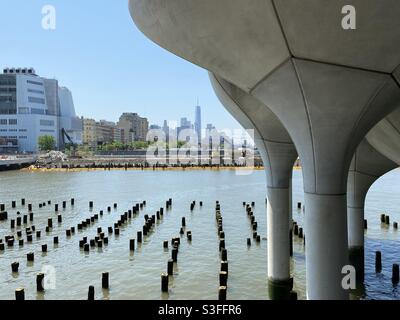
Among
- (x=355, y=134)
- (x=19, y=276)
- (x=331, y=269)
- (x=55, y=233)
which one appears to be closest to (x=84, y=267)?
(x=19, y=276)

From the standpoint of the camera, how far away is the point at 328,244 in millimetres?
10391

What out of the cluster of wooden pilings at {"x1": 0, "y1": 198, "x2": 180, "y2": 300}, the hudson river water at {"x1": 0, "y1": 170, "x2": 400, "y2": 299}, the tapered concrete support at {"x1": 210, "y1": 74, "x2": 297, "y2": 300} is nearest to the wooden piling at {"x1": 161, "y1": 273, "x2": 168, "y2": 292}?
the hudson river water at {"x1": 0, "y1": 170, "x2": 400, "y2": 299}

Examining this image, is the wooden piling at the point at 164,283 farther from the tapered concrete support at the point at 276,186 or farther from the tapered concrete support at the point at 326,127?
the tapered concrete support at the point at 326,127

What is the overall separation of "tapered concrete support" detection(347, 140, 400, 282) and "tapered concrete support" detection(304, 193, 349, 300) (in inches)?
443

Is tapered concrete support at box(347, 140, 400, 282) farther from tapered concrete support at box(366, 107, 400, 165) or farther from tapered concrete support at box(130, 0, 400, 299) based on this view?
tapered concrete support at box(130, 0, 400, 299)

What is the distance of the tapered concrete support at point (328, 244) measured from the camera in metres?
10.3

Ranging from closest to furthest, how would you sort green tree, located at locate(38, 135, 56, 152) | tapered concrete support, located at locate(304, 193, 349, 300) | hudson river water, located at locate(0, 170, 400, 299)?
tapered concrete support, located at locate(304, 193, 349, 300) → hudson river water, located at locate(0, 170, 400, 299) → green tree, located at locate(38, 135, 56, 152)

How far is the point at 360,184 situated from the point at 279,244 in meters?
7.52

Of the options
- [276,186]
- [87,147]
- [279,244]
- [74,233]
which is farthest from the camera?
[87,147]

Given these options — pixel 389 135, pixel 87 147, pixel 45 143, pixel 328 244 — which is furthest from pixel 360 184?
pixel 87 147

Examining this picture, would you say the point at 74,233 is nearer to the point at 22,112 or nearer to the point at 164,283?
the point at 164,283

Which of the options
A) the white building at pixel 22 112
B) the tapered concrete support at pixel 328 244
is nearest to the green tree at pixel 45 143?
the white building at pixel 22 112

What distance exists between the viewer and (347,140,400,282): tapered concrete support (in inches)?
818

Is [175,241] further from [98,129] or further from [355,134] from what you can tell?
[98,129]
